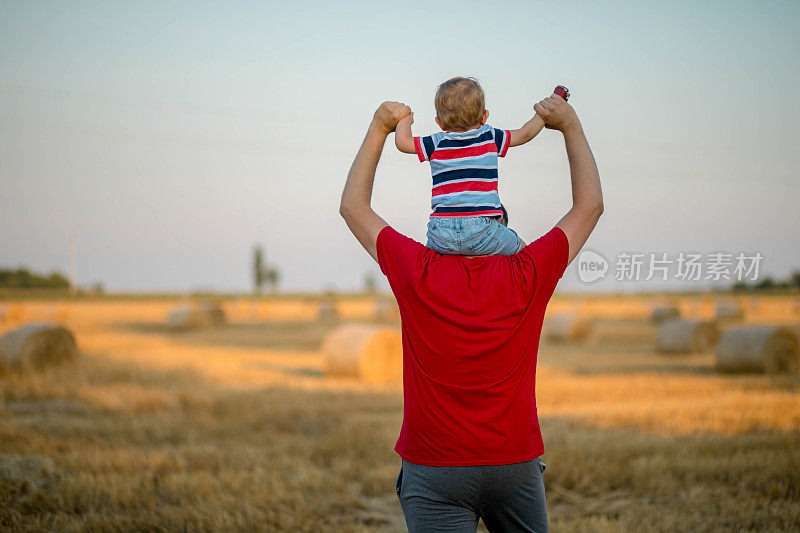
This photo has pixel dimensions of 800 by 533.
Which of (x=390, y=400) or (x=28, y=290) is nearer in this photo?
(x=390, y=400)

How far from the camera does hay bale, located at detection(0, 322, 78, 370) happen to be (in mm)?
14227

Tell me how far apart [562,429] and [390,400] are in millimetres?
4488

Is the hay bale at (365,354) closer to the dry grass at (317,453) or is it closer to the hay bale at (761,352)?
the dry grass at (317,453)

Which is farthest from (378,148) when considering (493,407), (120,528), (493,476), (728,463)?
(728,463)

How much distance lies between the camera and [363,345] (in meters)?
16.1

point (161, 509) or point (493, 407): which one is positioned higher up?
point (493, 407)

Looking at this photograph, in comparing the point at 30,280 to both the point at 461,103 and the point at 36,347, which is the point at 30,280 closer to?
the point at 36,347

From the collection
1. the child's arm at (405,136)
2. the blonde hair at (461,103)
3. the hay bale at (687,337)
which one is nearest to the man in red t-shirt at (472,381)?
the child's arm at (405,136)

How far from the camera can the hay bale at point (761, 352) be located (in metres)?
15.6

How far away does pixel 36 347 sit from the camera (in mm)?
14617

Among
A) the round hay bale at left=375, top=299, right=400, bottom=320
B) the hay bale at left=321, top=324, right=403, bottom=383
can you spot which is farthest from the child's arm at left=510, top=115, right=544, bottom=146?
the round hay bale at left=375, top=299, right=400, bottom=320

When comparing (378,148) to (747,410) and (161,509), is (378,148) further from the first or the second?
(747,410)

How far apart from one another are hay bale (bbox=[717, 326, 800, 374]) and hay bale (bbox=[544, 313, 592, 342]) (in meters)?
9.97

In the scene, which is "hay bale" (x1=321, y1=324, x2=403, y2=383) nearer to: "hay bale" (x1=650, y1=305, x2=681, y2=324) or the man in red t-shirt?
the man in red t-shirt
